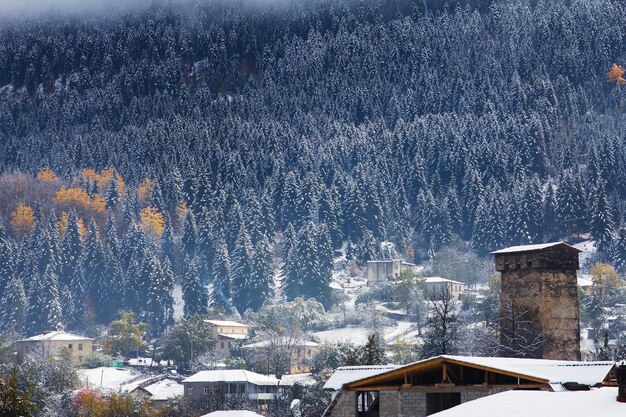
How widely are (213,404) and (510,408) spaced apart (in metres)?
93.9

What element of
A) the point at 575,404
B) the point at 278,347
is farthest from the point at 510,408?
the point at 278,347

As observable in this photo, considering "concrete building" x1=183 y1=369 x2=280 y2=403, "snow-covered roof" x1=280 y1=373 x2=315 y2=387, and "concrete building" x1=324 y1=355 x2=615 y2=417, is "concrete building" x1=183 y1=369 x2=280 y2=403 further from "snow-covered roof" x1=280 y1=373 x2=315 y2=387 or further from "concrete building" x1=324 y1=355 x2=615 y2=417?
"concrete building" x1=324 y1=355 x2=615 y2=417

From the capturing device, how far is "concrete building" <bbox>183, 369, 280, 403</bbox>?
151m

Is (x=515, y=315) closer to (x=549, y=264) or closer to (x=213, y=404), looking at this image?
(x=549, y=264)

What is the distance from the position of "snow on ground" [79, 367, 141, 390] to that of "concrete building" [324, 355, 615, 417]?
4930 inches

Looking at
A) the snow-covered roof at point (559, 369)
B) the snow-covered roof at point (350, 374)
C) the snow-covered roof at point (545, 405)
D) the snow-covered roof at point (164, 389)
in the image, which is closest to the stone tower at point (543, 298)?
the snow-covered roof at point (350, 374)

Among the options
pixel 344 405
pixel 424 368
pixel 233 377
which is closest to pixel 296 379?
pixel 233 377

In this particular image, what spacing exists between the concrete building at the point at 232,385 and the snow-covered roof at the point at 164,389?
4374 mm

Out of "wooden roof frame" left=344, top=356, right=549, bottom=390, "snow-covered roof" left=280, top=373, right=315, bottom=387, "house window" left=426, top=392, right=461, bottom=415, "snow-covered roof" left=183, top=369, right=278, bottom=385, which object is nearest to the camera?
"wooden roof frame" left=344, top=356, right=549, bottom=390

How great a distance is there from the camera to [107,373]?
195375mm

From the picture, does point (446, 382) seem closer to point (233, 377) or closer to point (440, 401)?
point (440, 401)

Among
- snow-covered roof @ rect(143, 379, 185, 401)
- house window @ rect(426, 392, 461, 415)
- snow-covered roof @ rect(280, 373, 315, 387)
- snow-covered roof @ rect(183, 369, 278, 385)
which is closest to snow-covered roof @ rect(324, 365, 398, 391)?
house window @ rect(426, 392, 461, 415)

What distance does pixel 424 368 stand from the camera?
54.0 metres

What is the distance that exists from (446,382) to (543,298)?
4727 cm
